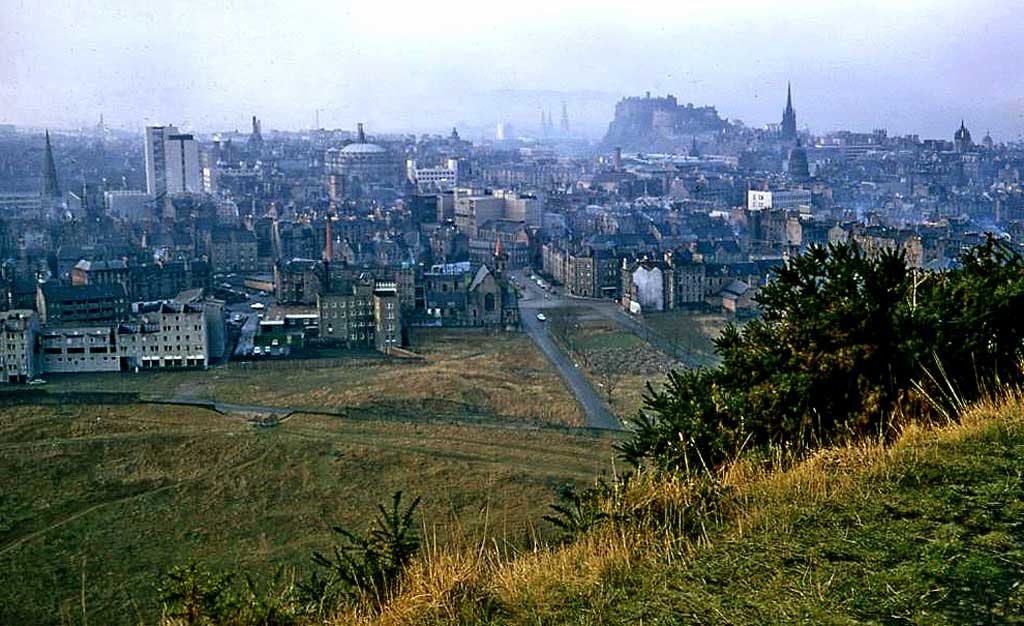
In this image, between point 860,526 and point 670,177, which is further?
point 670,177

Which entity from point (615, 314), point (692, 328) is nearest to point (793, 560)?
point (692, 328)

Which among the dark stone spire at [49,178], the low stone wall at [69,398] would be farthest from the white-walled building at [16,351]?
the dark stone spire at [49,178]

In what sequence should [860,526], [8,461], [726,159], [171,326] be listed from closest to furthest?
1. [860,526]
2. [8,461]
3. [171,326]
4. [726,159]

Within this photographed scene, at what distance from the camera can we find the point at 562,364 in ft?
21.6

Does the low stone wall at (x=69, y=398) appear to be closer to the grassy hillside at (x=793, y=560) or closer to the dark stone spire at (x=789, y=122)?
the grassy hillside at (x=793, y=560)

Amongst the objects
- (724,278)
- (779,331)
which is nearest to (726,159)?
(724,278)

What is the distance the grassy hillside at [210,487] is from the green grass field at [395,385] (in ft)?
1.05

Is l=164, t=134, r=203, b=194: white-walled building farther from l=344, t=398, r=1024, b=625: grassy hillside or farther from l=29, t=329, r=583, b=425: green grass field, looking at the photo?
l=344, t=398, r=1024, b=625: grassy hillside

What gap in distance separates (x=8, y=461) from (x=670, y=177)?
17351mm

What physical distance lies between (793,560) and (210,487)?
130 inches

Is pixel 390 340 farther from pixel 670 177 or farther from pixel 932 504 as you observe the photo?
pixel 670 177

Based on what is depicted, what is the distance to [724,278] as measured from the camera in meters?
9.01

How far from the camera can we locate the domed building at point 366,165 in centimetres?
2110

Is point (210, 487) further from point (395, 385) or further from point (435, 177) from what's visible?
point (435, 177)
